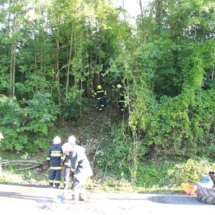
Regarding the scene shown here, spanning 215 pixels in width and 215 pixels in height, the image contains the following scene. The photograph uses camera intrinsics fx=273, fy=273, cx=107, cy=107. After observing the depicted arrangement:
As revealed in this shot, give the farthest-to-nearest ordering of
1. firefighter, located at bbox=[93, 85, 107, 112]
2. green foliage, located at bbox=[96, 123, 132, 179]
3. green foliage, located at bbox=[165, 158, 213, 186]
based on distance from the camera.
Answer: firefighter, located at bbox=[93, 85, 107, 112] → green foliage, located at bbox=[96, 123, 132, 179] → green foliage, located at bbox=[165, 158, 213, 186]

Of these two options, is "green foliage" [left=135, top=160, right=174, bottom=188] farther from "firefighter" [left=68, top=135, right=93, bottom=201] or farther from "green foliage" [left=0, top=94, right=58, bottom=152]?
"firefighter" [left=68, top=135, right=93, bottom=201]

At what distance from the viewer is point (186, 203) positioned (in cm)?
604

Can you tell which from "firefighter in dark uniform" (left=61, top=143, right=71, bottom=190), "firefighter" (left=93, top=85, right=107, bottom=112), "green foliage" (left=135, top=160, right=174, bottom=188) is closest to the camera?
"firefighter in dark uniform" (left=61, top=143, right=71, bottom=190)

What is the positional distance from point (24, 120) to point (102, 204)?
26.1 ft

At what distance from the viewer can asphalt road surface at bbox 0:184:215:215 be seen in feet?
17.6

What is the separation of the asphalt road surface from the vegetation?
442cm

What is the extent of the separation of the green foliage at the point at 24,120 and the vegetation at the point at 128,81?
5 cm

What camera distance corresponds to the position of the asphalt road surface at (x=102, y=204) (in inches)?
212

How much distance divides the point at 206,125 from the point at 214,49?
11.1 feet

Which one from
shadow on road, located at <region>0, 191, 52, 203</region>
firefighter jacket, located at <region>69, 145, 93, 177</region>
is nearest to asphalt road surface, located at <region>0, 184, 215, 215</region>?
shadow on road, located at <region>0, 191, 52, 203</region>

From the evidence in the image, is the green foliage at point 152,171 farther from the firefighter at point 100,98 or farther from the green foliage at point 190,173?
the firefighter at point 100,98

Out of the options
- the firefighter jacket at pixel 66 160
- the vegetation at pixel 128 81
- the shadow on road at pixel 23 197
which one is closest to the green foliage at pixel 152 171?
the vegetation at pixel 128 81

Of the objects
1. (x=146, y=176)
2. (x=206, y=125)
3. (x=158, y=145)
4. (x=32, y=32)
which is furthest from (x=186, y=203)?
(x=32, y=32)

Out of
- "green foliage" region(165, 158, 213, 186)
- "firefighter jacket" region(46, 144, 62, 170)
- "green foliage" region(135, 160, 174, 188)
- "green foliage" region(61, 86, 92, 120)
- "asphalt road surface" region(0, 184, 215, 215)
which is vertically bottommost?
"green foliage" region(135, 160, 174, 188)
